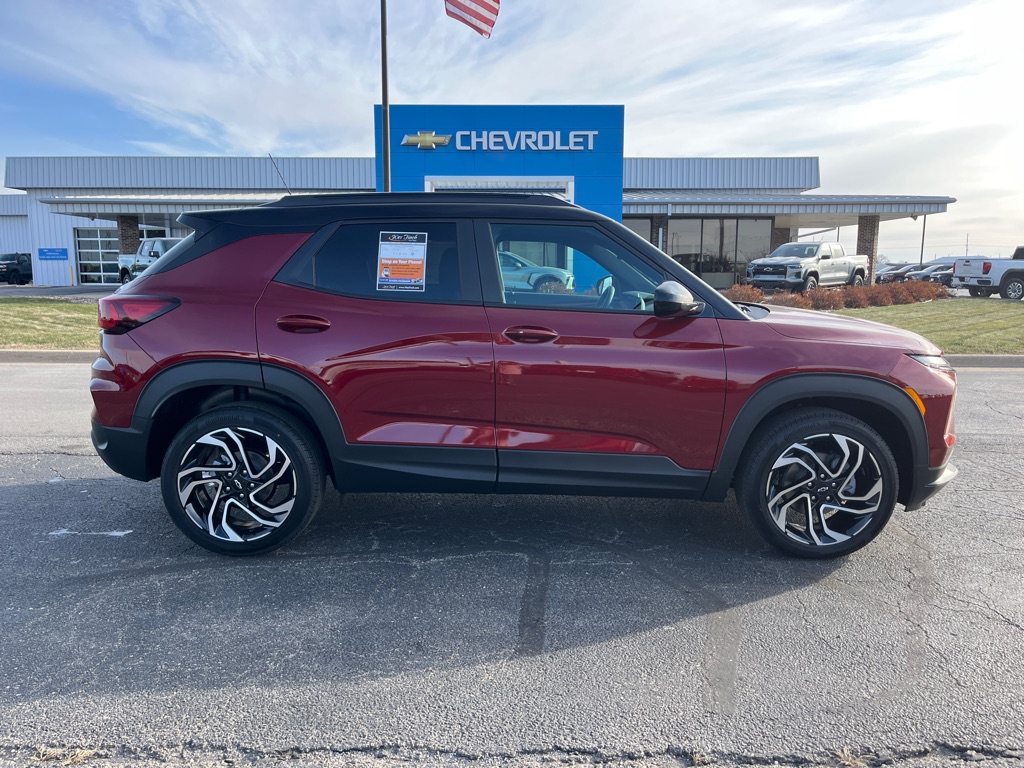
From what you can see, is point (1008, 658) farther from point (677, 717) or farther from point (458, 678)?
point (458, 678)

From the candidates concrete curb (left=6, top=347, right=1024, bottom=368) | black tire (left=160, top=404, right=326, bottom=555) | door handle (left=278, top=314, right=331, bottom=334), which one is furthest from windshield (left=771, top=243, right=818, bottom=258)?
black tire (left=160, top=404, right=326, bottom=555)

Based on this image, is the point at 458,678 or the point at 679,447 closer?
the point at 458,678

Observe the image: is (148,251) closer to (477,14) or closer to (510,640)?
(477,14)

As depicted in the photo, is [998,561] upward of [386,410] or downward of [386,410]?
downward

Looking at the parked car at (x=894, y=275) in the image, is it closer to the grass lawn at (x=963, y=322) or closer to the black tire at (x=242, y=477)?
the grass lawn at (x=963, y=322)

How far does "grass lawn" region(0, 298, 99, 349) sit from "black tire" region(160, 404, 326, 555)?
10071 millimetres

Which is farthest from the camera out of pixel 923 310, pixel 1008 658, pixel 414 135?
pixel 414 135

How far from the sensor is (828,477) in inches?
139

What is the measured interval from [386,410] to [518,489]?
776 millimetres

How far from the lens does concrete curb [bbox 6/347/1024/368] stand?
11164 mm

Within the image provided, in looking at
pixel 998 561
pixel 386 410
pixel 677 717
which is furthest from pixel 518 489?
pixel 998 561

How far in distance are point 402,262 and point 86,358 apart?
32.6ft

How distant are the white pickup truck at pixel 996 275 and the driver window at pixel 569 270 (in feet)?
83.4

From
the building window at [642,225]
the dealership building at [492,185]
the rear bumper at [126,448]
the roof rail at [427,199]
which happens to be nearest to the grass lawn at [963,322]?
the dealership building at [492,185]
